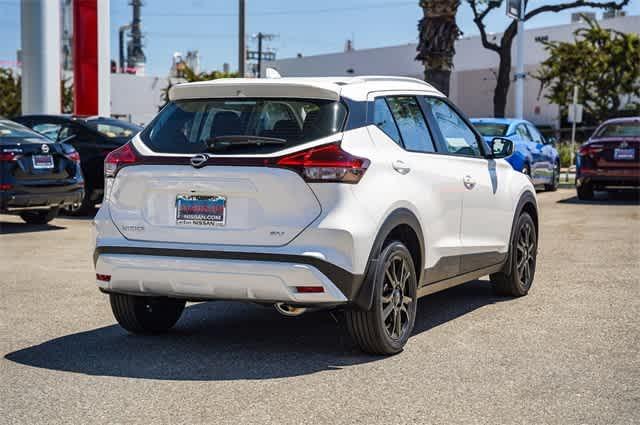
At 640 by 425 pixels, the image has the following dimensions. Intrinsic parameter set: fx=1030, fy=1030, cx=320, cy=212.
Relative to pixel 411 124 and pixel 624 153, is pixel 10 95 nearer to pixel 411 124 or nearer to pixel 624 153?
pixel 624 153

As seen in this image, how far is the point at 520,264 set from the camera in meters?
8.84

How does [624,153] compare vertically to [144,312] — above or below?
above

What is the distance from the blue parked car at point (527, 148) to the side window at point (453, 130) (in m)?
10.1

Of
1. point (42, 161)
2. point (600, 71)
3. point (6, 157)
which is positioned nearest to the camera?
point (6, 157)

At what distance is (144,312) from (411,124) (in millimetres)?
2233

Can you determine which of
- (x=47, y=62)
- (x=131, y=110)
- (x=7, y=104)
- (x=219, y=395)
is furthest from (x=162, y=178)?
(x=131, y=110)

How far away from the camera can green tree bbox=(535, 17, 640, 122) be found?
4888 cm

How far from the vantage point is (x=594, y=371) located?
19.8 ft

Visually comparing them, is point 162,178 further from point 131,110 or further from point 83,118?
point 131,110

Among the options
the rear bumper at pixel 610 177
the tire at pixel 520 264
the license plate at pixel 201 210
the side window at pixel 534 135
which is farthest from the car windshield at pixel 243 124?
the side window at pixel 534 135

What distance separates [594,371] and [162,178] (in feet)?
9.23

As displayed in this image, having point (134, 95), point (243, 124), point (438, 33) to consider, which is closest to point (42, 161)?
point (243, 124)

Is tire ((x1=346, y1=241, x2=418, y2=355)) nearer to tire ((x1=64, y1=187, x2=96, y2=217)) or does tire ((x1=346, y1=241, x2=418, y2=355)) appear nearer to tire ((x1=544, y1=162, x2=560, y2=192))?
tire ((x1=64, y1=187, x2=96, y2=217))

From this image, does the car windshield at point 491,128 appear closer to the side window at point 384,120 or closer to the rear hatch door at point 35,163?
the rear hatch door at point 35,163
